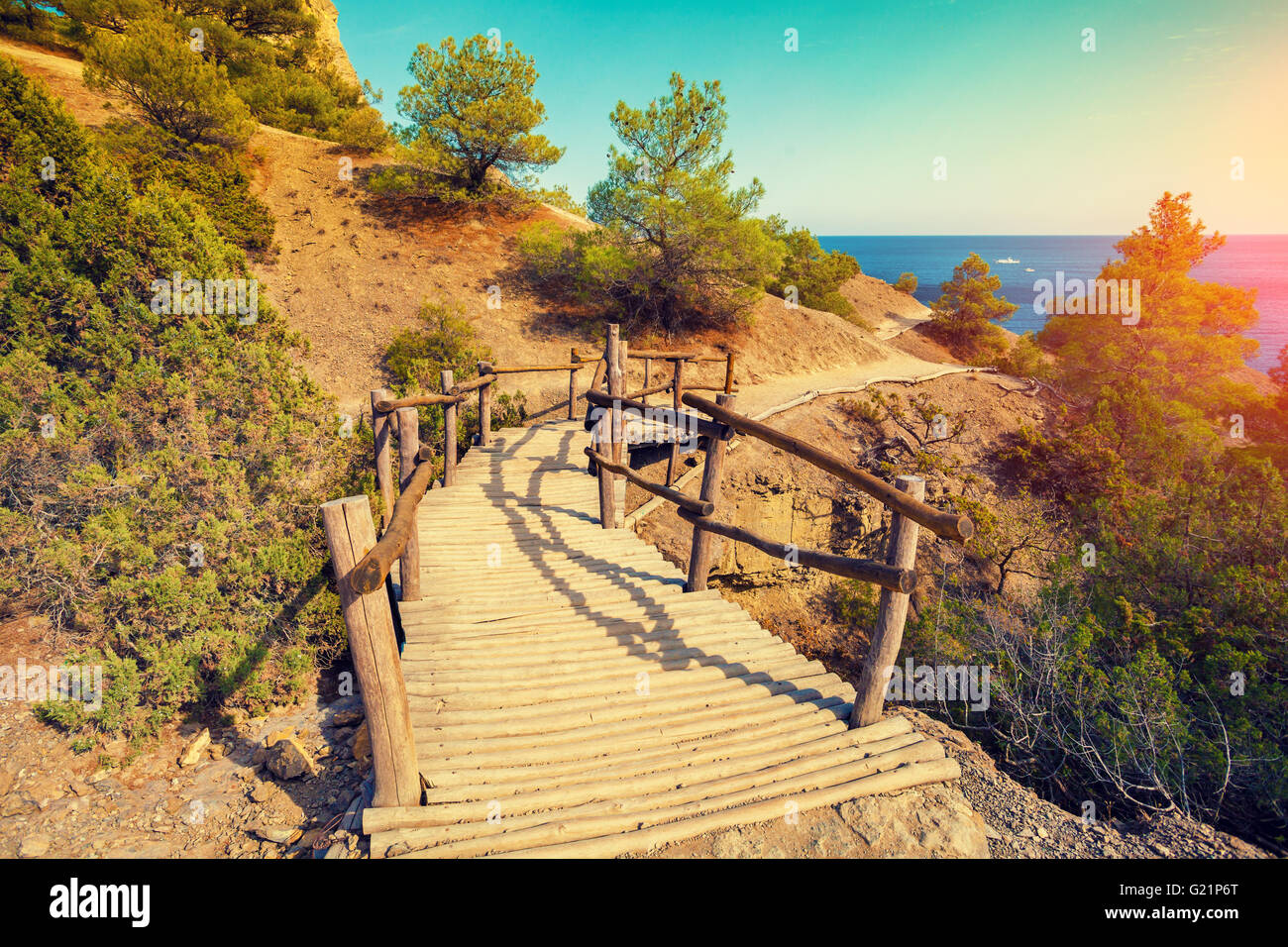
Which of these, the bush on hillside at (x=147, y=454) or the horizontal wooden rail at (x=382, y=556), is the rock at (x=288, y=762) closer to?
the bush on hillside at (x=147, y=454)

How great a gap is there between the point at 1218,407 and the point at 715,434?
2060 cm

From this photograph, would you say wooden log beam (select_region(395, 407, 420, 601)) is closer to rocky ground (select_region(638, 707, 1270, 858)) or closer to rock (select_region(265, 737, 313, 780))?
rock (select_region(265, 737, 313, 780))

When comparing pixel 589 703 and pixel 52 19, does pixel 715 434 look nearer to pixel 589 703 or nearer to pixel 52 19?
pixel 589 703

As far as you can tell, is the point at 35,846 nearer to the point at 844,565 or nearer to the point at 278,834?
the point at 278,834

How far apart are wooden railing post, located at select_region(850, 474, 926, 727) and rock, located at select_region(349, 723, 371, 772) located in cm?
446

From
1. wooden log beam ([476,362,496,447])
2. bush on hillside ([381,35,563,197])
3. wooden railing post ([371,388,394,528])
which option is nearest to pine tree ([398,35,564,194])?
bush on hillside ([381,35,563,197])

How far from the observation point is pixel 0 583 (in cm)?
566

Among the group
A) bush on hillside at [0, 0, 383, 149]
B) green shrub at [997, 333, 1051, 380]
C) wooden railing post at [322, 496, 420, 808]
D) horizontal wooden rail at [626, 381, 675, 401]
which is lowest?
wooden railing post at [322, 496, 420, 808]

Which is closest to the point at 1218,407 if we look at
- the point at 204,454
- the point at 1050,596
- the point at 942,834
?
the point at 1050,596

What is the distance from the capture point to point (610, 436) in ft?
24.0

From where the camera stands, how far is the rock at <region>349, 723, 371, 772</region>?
200 inches

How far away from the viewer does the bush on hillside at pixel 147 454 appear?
5797 millimetres

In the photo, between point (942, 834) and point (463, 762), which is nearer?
point (942, 834)

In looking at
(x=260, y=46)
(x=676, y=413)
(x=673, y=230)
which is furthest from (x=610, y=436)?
(x=260, y=46)
